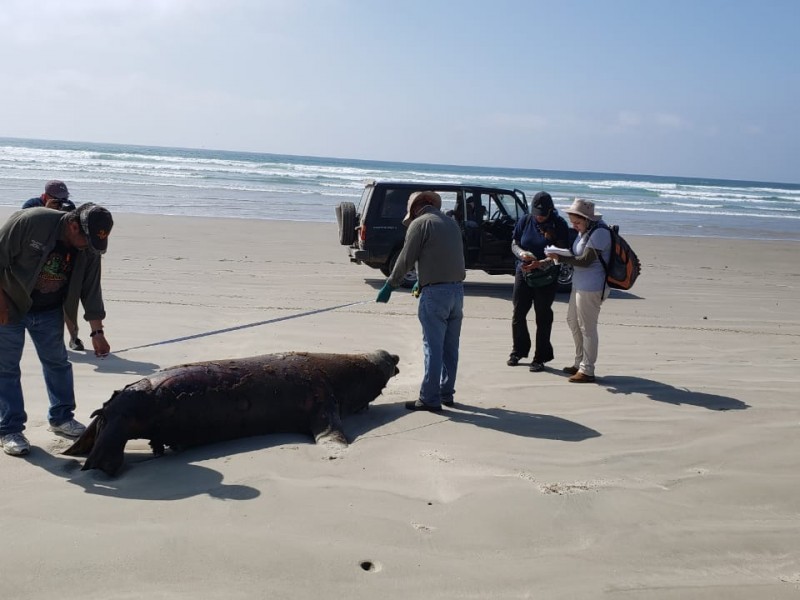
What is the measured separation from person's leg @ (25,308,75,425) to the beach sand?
0.72 feet

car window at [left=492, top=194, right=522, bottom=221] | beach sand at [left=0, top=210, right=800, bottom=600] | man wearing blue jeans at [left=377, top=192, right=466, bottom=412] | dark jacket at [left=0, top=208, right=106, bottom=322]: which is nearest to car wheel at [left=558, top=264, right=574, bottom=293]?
car window at [left=492, top=194, right=522, bottom=221]

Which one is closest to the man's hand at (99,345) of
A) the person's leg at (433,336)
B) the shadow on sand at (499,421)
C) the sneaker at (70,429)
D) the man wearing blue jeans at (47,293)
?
the man wearing blue jeans at (47,293)

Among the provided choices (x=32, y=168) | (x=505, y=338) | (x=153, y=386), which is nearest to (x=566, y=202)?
(x=32, y=168)

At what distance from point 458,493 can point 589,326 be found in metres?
3.05

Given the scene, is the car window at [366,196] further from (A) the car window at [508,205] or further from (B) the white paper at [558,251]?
(B) the white paper at [558,251]

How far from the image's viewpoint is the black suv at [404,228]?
12688 millimetres

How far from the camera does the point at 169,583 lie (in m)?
3.31

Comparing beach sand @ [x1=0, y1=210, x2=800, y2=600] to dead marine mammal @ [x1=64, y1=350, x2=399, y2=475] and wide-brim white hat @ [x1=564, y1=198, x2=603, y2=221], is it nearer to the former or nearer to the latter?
dead marine mammal @ [x1=64, y1=350, x2=399, y2=475]

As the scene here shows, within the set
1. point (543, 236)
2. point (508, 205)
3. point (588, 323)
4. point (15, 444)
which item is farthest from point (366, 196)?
point (15, 444)

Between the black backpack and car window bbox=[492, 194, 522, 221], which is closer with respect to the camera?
the black backpack

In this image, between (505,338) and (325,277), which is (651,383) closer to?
(505,338)

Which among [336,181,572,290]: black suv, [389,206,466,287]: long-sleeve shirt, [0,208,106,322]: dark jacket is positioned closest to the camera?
[0,208,106,322]: dark jacket

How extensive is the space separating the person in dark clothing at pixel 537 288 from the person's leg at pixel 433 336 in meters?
1.72

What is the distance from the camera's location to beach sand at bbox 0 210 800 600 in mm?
3426
